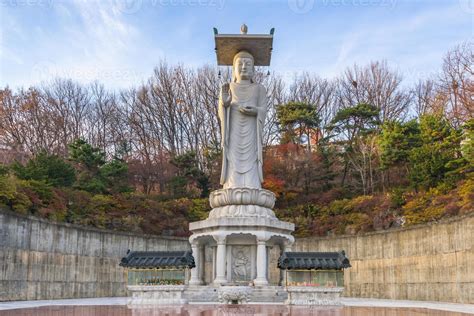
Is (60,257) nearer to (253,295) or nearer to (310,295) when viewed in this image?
(253,295)

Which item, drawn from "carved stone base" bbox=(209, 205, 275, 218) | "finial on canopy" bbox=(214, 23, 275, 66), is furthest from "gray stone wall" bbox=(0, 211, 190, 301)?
"finial on canopy" bbox=(214, 23, 275, 66)

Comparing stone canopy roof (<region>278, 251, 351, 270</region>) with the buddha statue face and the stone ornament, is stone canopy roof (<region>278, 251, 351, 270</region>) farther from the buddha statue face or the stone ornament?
the buddha statue face

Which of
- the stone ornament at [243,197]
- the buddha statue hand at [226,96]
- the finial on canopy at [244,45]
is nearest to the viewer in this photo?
the stone ornament at [243,197]

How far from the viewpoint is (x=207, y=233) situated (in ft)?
65.6

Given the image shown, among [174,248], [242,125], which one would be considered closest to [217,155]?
[174,248]

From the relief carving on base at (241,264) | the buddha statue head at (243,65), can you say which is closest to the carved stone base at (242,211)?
the relief carving on base at (241,264)

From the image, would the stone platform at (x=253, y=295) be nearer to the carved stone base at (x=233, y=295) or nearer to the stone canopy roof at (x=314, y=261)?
the stone canopy roof at (x=314, y=261)

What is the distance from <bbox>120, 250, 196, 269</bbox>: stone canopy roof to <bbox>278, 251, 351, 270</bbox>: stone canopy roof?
11.1 feet

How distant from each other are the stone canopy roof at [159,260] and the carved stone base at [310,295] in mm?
3849

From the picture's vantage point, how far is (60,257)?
2564 centimetres

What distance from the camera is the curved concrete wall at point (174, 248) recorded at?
73.3 feet

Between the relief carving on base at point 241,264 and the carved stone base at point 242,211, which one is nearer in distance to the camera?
the relief carving on base at point 241,264

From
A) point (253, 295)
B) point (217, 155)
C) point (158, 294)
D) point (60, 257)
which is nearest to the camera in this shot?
point (158, 294)

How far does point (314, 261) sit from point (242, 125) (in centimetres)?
667
